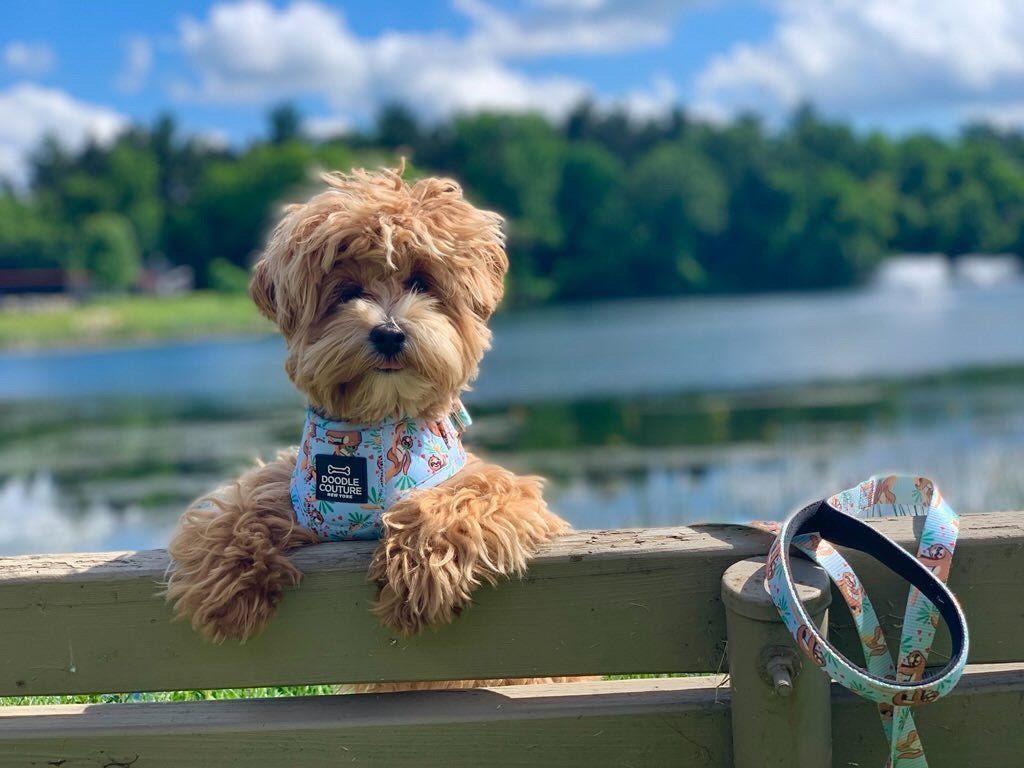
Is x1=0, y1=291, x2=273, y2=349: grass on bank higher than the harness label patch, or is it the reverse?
the harness label patch

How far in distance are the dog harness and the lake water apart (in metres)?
5.46

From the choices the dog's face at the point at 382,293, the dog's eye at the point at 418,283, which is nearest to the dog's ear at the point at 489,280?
the dog's face at the point at 382,293

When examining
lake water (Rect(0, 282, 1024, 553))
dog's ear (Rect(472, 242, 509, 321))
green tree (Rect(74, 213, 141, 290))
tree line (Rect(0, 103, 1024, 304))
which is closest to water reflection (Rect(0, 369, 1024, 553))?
lake water (Rect(0, 282, 1024, 553))

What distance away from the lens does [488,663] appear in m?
2.49

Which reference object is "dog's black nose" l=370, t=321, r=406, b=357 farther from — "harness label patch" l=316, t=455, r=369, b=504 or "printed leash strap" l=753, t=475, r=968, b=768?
"printed leash strap" l=753, t=475, r=968, b=768

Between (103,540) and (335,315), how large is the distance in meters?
9.15

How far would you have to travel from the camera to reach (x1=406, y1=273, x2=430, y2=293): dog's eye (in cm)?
315

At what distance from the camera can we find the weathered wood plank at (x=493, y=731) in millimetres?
2414

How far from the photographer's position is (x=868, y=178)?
329ft

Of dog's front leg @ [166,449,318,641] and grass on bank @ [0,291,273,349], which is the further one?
grass on bank @ [0,291,273,349]

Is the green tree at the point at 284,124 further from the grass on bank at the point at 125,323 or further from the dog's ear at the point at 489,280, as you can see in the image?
the dog's ear at the point at 489,280

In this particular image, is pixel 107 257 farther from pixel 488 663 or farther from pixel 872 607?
pixel 872 607

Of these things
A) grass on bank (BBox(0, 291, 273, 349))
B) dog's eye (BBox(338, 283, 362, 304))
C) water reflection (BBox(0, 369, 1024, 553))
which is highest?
dog's eye (BBox(338, 283, 362, 304))

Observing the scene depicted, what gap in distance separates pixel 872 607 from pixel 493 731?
34.7 inches
